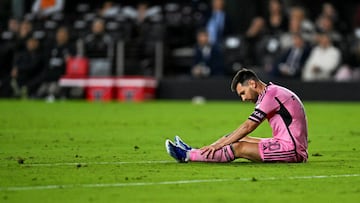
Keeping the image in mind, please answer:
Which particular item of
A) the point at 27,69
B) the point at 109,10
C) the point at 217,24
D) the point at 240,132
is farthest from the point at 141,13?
the point at 240,132

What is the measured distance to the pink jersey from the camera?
430 inches

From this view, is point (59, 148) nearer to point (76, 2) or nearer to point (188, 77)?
point (188, 77)

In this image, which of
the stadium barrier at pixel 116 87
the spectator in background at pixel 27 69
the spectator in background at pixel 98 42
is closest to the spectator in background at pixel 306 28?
the stadium barrier at pixel 116 87

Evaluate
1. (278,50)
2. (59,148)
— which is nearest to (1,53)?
(278,50)

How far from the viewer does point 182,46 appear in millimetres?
30391

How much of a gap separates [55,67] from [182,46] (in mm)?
3932

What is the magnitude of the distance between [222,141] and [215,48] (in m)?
17.7

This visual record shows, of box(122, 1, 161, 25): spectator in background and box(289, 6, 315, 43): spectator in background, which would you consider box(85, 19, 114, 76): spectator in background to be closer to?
box(122, 1, 161, 25): spectator in background

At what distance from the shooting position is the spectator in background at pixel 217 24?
28359 mm

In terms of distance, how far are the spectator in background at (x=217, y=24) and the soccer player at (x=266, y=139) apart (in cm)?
1735

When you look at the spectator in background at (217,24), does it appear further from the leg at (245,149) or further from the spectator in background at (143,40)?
the leg at (245,149)

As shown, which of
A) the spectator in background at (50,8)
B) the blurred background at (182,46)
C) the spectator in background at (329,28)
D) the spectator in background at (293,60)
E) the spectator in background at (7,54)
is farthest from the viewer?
the spectator in background at (50,8)

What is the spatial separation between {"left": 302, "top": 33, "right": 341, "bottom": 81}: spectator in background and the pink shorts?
15609mm

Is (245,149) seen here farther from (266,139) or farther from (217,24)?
(217,24)
